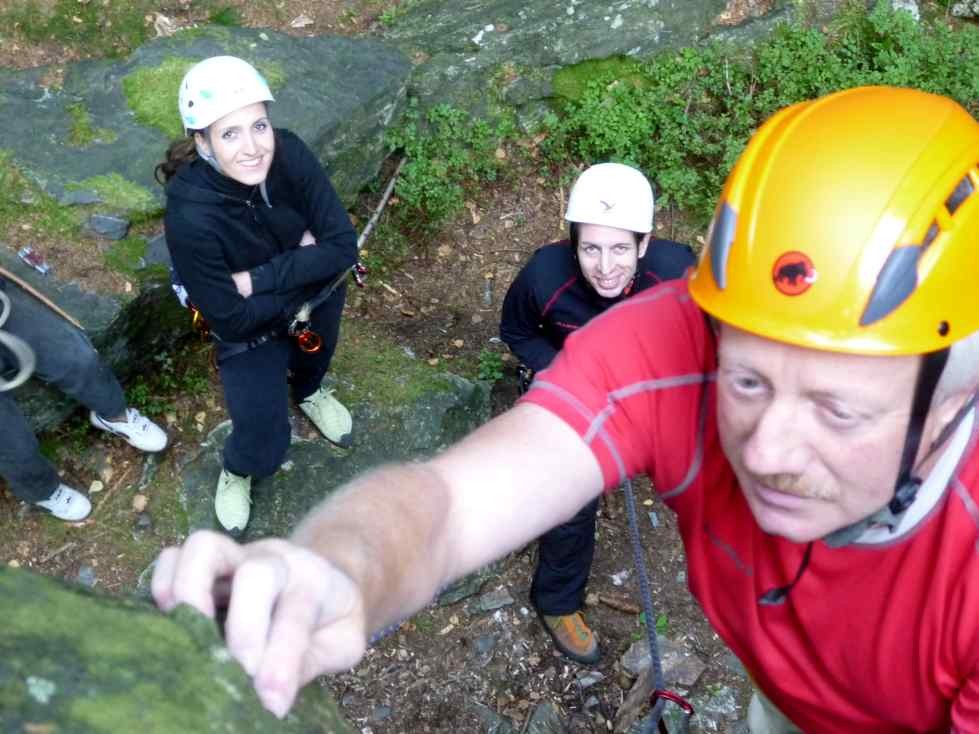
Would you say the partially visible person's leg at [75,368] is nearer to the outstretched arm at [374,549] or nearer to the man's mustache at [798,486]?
the outstretched arm at [374,549]

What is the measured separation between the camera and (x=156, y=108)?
5.64 metres

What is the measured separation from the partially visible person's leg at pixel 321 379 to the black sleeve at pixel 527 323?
35.3 inches

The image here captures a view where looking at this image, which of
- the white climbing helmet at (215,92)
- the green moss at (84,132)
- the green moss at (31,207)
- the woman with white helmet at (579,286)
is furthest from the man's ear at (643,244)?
the green moss at (84,132)

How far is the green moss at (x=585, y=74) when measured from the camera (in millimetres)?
6891

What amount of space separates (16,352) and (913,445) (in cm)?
376

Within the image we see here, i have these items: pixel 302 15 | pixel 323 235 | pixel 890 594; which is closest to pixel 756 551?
pixel 890 594

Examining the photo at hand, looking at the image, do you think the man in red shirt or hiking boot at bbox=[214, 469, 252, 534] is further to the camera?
hiking boot at bbox=[214, 469, 252, 534]

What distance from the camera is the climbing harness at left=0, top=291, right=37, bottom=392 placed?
4008 mm

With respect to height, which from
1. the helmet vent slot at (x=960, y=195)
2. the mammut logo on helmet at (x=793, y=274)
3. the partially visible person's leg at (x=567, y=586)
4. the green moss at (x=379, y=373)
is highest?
the helmet vent slot at (x=960, y=195)

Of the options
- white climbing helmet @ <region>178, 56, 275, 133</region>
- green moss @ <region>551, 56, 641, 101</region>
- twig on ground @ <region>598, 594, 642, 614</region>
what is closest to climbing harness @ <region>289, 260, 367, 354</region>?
white climbing helmet @ <region>178, 56, 275, 133</region>

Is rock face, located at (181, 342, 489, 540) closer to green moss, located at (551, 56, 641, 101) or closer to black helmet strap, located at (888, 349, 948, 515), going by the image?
green moss, located at (551, 56, 641, 101)

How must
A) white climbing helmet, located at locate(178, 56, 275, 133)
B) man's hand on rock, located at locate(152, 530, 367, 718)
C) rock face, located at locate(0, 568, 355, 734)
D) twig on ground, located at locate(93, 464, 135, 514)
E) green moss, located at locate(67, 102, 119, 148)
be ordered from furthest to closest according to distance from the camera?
green moss, located at locate(67, 102, 119, 148) < twig on ground, located at locate(93, 464, 135, 514) < white climbing helmet, located at locate(178, 56, 275, 133) < man's hand on rock, located at locate(152, 530, 367, 718) < rock face, located at locate(0, 568, 355, 734)

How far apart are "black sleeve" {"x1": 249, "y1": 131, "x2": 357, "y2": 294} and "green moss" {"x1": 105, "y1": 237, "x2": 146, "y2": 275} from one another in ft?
4.53

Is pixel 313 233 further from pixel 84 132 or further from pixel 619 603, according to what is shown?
pixel 619 603
